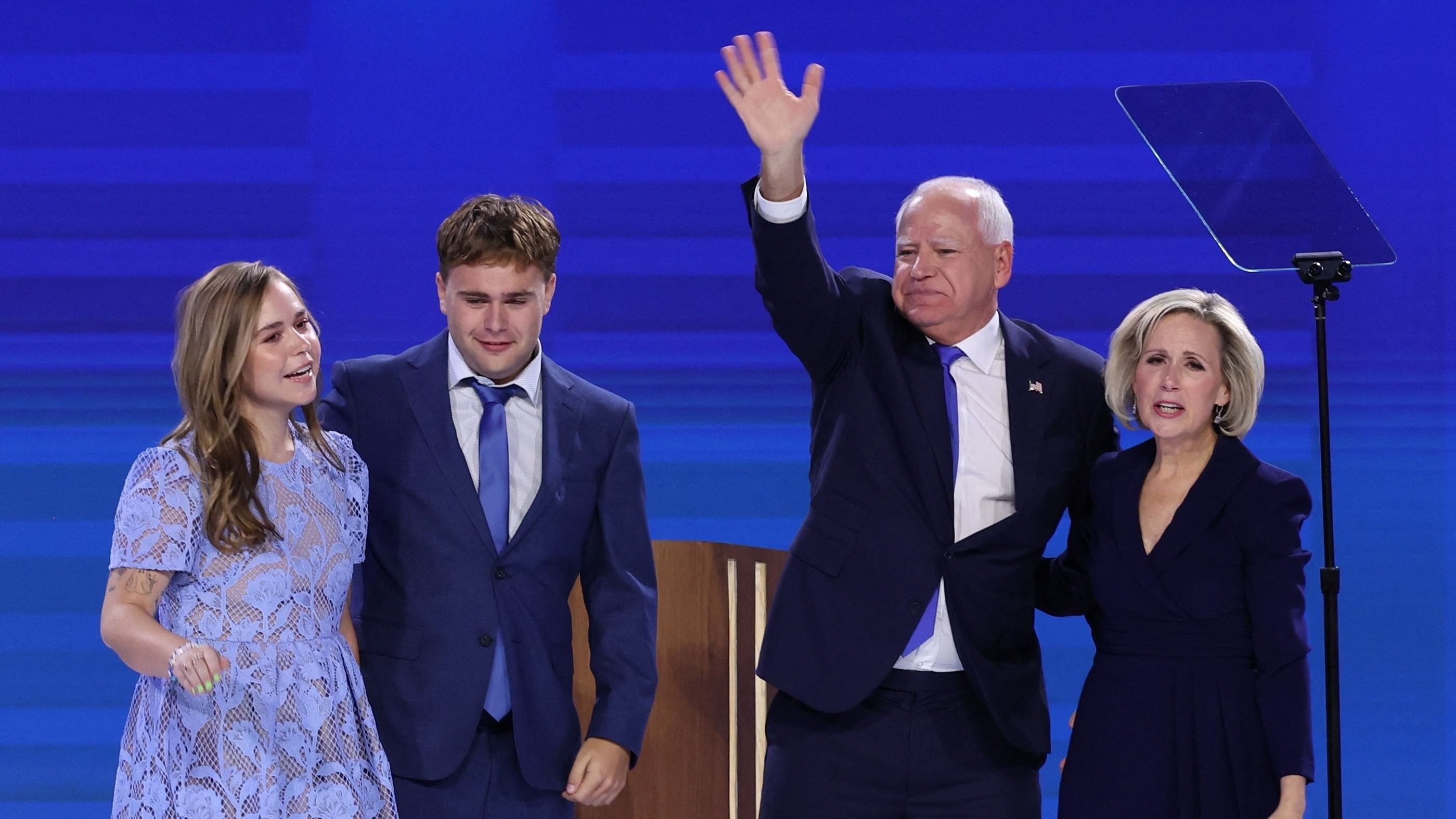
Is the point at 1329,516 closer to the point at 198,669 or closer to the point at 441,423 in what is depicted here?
the point at 441,423

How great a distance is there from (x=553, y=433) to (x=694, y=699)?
94 cm

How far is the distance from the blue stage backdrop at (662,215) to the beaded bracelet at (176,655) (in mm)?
2256

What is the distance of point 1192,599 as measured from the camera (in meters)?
2.22

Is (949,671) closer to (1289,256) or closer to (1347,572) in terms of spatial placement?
(1289,256)

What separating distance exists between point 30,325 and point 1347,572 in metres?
3.65

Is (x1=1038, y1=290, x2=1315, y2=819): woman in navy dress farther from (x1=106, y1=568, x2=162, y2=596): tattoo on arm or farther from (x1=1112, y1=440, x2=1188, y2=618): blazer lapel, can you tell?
(x1=106, y1=568, x2=162, y2=596): tattoo on arm

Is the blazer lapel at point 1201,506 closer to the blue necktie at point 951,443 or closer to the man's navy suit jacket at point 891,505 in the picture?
the man's navy suit jacket at point 891,505

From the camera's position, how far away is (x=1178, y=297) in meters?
2.38

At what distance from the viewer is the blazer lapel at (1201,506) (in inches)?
88.1

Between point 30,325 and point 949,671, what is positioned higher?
point 30,325

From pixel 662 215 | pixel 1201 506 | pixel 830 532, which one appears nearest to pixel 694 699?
pixel 830 532

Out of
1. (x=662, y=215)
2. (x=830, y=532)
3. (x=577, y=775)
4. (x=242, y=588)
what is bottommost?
(x=577, y=775)

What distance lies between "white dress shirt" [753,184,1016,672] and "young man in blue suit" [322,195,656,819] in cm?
41

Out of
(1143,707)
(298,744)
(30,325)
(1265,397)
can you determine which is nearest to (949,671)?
(1143,707)
